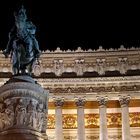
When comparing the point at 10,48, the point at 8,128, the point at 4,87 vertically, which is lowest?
the point at 8,128

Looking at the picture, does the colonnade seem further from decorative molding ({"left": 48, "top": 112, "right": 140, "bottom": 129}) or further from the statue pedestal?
the statue pedestal

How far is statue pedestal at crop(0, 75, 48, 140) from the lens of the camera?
25.4 m

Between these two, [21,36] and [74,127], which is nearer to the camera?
[21,36]

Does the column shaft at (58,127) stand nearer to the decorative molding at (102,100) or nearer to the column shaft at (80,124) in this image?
the column shaft at (80,124)

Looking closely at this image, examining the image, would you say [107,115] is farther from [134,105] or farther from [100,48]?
[100,48]

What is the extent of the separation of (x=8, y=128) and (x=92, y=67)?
135ft

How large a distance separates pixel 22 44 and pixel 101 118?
114 ft

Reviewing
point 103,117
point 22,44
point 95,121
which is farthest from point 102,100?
point 22,44

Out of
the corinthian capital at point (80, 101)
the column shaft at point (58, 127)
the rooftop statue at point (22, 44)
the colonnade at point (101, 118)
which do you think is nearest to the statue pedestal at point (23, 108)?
the rooftop statue at point (22, 44)

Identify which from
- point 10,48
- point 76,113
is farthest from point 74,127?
point 10,48

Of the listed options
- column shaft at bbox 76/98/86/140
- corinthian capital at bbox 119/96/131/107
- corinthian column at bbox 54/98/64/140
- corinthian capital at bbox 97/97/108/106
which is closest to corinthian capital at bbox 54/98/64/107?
corinthian column at bbox 54/98/64/140

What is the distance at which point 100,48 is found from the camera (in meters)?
66.4

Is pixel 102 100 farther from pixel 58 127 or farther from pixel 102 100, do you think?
pixel 58 127

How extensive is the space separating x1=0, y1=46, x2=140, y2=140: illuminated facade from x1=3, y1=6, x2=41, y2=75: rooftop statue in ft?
112
